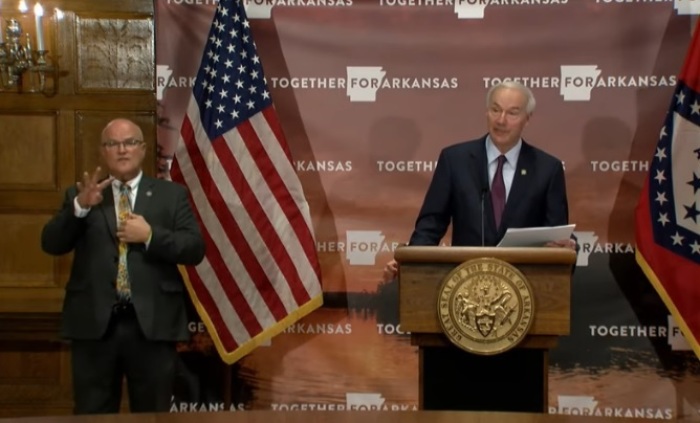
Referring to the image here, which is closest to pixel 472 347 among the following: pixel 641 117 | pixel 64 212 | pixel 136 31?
pixel 64 212

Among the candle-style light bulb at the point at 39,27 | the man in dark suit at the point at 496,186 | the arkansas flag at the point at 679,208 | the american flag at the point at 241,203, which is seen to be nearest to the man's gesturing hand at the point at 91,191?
the american flag at the point at 241,203

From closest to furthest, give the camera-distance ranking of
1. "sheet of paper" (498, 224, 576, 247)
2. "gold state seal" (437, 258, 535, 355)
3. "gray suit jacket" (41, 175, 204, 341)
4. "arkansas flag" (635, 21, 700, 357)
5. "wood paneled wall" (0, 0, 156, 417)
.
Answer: "gold state seal" (437, 258, 535, 355) → "sheet of paper" (498, 224, 576, 247) → "gray suit jacket" (41, 175, 204, 341) → "arkansas flag" (635, 21, 700, 357) → "wood paneled wall" (0, 0, 156, 417)

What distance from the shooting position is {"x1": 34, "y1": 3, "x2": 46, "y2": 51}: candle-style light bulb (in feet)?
13.9

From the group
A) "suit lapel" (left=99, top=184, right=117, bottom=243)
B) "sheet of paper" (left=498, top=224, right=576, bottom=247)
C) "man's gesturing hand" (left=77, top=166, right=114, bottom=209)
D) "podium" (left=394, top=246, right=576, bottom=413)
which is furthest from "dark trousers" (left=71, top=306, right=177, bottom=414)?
"sheet of paper" (left=498, top=224, right=576, bottom=247)

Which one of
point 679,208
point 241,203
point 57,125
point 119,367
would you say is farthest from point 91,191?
point 679,208

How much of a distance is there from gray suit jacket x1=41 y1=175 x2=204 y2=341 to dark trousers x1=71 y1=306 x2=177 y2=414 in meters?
0.05

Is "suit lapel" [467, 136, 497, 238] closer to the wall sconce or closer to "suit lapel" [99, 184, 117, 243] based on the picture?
"suit lapel" [99, 184, 117, 243]

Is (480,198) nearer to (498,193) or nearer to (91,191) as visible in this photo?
(498,193)

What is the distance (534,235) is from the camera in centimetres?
285

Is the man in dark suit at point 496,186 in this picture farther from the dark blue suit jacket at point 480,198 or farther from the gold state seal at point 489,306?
the gold state seal at point 489,306

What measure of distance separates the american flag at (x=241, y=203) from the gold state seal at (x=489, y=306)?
5.05 feet

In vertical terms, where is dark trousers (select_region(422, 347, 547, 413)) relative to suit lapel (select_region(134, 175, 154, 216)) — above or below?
below

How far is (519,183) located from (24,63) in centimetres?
240

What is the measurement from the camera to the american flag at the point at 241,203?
4.20m
